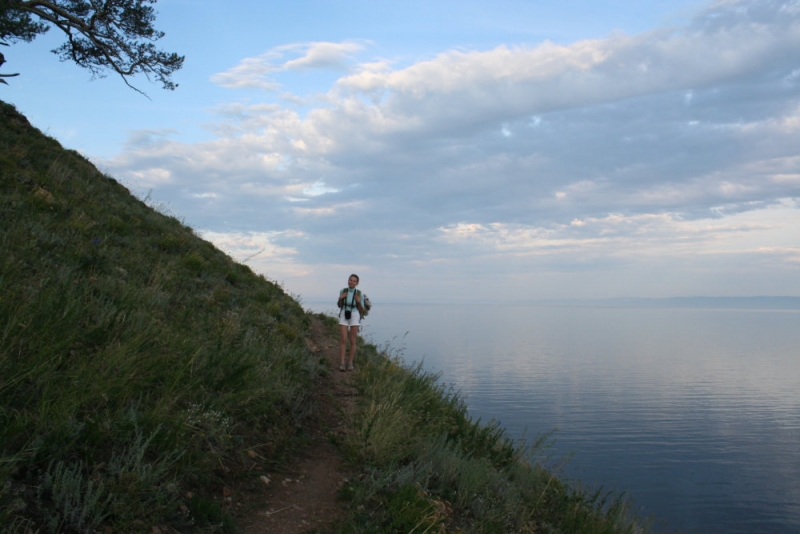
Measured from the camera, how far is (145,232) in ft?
43.2

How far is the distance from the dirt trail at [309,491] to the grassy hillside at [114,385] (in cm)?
32

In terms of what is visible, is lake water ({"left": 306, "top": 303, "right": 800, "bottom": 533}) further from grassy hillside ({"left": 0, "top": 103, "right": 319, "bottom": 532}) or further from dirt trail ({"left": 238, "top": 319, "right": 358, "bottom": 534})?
grassy hillside ({"left": 0, "top": 103, "right": 319, "bottom": 532})

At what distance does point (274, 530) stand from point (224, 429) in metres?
1.24

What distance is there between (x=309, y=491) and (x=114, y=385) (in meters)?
2.31

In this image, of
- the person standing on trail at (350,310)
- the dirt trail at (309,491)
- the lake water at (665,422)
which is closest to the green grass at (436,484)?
the dirt trail at (309,491)

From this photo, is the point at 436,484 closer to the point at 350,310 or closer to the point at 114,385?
the point at 114,385

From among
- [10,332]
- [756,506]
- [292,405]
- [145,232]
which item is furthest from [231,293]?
[756,506]

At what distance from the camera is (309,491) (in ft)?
18.2

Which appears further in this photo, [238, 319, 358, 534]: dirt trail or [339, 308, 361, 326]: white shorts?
[339, 308, 361, 326]: white shorts

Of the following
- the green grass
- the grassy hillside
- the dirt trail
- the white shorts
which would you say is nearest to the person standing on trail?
the white shorts

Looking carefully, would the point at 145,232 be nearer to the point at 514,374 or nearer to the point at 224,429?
the point at 224,429

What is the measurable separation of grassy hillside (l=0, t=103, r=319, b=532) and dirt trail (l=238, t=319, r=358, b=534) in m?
0.32

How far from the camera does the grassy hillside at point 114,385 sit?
12.2 ft

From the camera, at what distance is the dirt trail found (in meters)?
4.78
